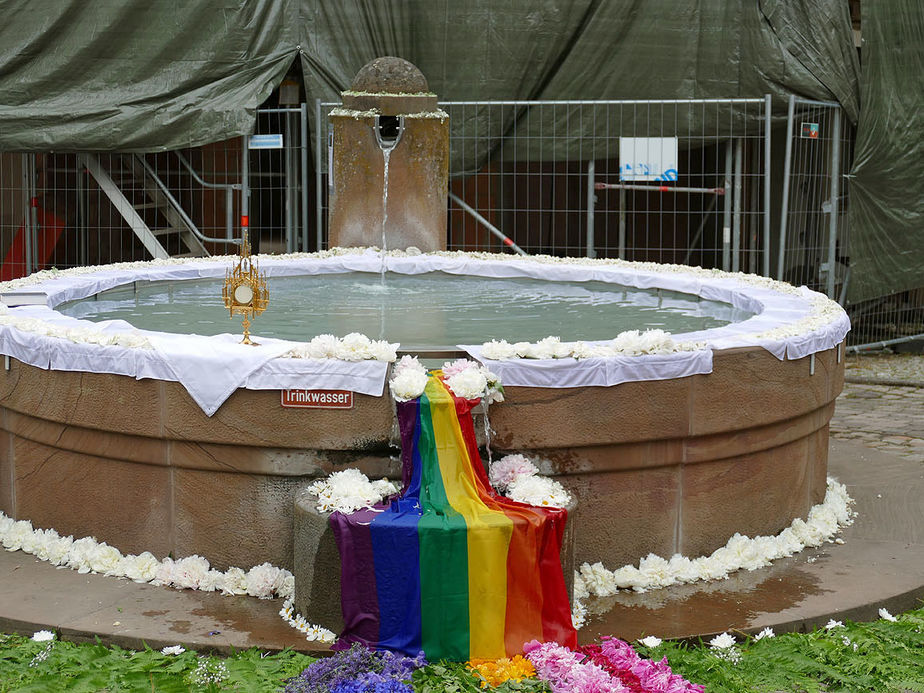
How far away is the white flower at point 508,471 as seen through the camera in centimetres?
575

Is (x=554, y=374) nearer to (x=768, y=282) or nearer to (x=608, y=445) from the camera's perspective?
(x=608, y=445)

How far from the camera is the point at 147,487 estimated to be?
610 cm

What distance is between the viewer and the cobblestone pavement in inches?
378

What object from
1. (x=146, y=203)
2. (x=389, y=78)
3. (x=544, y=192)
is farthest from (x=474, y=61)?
(x=146, y=203)

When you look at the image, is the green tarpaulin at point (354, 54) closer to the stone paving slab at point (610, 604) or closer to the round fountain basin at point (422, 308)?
the round fountain basin at point (422, 308)

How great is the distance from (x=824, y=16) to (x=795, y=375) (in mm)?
7308

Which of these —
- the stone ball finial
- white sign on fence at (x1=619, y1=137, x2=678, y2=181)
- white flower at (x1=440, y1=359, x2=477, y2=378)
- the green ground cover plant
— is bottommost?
the green ground cover plant

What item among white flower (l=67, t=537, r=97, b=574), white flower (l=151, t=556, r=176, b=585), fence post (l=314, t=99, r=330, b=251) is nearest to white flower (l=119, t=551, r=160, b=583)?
white flower (l=151, t=556, r=176, b=585)

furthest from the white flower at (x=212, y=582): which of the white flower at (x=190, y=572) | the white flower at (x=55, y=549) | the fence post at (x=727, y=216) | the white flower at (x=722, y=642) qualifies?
the fence post at (x=727, y=216)

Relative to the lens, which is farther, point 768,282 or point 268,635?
point 768,282

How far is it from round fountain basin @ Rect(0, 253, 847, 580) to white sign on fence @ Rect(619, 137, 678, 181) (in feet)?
19.4

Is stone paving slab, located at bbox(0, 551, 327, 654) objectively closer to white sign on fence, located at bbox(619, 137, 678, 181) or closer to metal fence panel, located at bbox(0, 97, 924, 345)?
metal fence panel, located at bbox(0, 97, 924, 345)

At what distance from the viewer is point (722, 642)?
548 centimetres

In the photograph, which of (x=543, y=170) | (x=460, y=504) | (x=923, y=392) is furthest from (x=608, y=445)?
(x=543, y=170)
